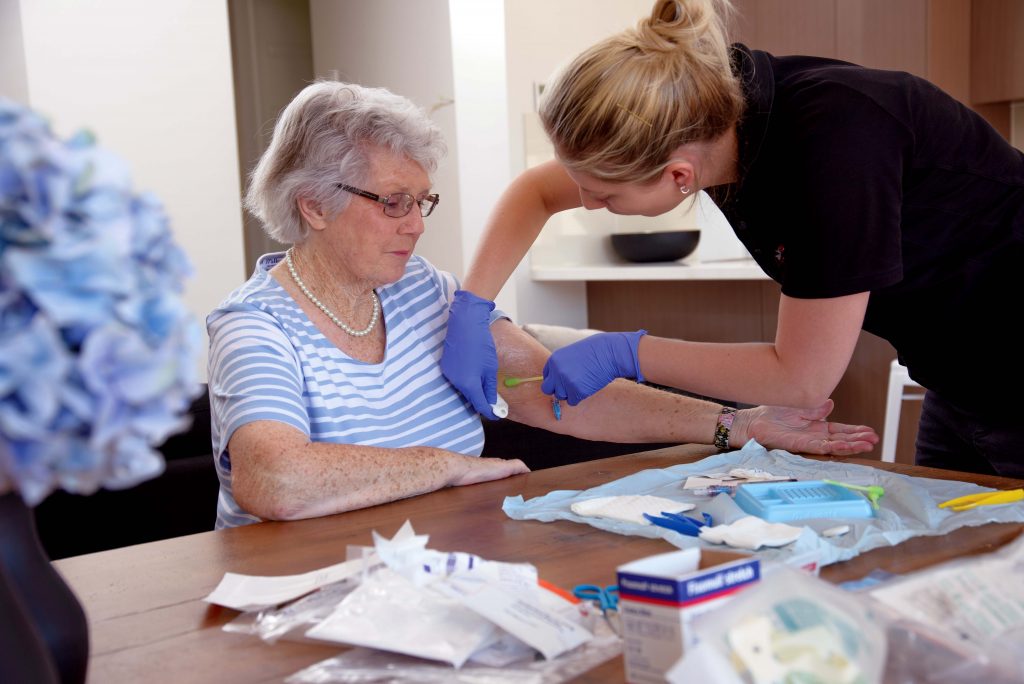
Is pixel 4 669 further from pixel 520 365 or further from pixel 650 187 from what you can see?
pixel 520 365

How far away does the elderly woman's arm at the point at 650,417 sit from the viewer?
1636mm

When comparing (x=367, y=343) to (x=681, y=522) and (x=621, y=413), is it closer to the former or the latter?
(x=621, y=413)

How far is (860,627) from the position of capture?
2.03ft

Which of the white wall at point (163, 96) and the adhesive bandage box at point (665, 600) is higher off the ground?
the white wall at point (163, 96)

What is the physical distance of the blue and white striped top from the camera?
1510 millimetres

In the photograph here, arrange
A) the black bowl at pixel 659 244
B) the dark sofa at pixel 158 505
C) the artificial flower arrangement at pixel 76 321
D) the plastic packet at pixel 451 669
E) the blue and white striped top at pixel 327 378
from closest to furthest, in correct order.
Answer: the artificial flower arrangement at pixel 76 321 → the plastic packet at pixel 451 669 → the blue and white striped top at pixel 327 378 → the dark sofa at pixel 158 505 → the black bowl at pixel 659 244

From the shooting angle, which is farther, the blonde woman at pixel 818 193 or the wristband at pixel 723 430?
the wristband at pixel 723 430

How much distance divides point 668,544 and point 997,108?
141 inches

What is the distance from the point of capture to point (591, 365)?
5.36 feet

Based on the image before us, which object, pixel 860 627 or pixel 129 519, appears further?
pixel 129 519

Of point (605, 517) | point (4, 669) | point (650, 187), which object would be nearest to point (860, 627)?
point (4, 669)

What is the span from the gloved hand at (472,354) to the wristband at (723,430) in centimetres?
39

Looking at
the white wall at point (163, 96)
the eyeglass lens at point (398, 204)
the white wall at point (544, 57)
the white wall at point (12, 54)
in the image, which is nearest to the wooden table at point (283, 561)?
the eyeglass lens at point (398, 204)

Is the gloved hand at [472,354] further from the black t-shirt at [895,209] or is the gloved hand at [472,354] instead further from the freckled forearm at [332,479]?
the black t-shirt at [895,209]
